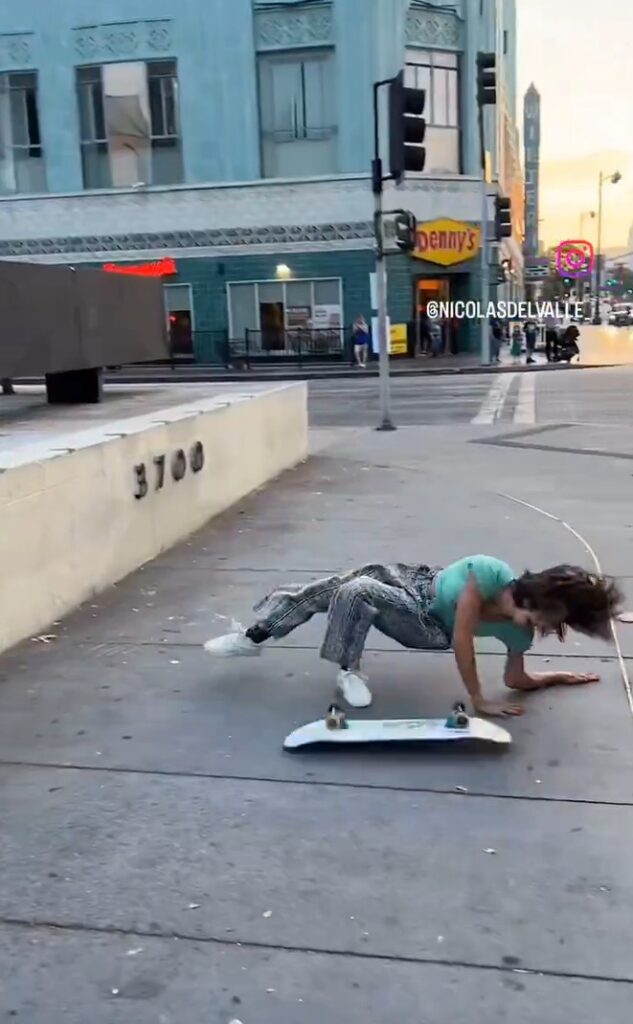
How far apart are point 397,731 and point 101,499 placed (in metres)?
2.76

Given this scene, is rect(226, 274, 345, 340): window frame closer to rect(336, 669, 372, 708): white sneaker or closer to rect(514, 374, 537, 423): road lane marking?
rect(514, 374, 537, 423): road lane marking

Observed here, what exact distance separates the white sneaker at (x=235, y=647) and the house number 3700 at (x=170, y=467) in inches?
82.4

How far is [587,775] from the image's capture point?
3514 millimetres

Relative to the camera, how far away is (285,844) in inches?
121

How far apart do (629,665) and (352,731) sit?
1549mm

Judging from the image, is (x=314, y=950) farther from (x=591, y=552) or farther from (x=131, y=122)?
(x=131, y=122)

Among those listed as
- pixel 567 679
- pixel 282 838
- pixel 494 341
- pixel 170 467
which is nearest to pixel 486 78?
pixel 494 341

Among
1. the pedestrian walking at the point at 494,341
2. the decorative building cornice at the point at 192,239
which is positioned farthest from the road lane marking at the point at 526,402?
the decorative building cornice at the point at 192,239

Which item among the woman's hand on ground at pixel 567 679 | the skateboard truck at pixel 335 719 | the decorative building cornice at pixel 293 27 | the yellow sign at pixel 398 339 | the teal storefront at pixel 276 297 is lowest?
the woman's hand on ground at pixel 567 679

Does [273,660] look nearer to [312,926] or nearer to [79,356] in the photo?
[312,926]

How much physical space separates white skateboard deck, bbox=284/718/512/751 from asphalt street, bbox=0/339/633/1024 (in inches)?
2.6

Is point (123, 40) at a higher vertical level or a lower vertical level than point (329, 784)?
higher

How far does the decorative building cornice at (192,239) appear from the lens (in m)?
31.8

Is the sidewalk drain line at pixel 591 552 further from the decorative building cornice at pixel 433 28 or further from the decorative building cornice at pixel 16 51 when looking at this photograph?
the decorative building cornice at pixel 16 51
